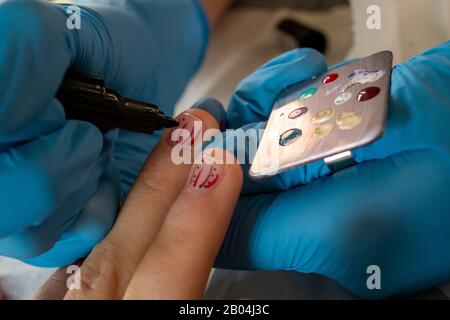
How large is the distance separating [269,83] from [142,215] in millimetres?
235

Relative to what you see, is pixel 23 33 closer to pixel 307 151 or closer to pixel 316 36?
pixel 307 151

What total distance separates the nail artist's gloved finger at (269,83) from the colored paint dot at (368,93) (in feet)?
0.45

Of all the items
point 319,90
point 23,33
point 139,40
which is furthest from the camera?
point 139,40

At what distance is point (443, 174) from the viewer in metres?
0.39

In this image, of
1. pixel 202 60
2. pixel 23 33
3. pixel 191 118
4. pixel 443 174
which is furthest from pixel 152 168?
pixel 202 60

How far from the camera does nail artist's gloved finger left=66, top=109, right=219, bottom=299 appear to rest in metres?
0.40

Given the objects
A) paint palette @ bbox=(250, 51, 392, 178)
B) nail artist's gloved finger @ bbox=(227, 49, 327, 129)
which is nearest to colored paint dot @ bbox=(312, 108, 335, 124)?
paint palette @ bbox=(250, 51, 392, 178)

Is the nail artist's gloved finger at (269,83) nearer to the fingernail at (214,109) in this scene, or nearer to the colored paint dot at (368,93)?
the fingernail at (214,109)

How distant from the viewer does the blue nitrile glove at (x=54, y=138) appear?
1.19ft
